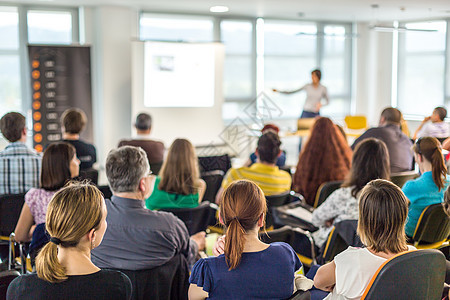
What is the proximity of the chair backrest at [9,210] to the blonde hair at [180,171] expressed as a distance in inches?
36.3

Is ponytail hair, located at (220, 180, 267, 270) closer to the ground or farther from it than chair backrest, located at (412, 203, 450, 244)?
farther from it

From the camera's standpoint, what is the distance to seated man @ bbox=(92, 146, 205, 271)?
2.39m

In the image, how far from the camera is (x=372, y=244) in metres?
2.05

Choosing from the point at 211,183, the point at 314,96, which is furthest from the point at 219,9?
the point at 211,183

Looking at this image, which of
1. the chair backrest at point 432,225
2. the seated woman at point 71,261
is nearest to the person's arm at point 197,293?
the seated woman at point 71,261

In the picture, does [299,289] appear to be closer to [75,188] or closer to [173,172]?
[75,188]

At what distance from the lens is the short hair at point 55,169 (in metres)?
3.13

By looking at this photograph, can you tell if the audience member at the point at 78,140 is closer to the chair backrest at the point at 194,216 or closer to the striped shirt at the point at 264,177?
the striped shirt at the point at 264,177

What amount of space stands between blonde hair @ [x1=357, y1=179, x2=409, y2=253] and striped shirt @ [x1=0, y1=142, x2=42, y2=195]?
275 centimetres

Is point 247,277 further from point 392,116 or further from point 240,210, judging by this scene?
point 392,116

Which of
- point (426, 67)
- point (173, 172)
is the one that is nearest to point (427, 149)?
point (173, 172)

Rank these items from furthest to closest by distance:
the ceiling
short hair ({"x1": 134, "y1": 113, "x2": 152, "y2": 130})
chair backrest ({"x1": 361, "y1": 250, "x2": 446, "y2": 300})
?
1. the ceiling
2. short hair ({"x1": 134, "y1": 113, "x2": 152, "y2": 130})
3. chair backrest ({"x1": 361, "y1": 250, "x2": 446, "y2": 300})

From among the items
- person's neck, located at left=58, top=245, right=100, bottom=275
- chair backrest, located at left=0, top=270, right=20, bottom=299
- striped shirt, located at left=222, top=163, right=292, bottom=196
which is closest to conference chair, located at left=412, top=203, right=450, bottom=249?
striped shirt, located at left=222, top=163, right=292, bottom=196

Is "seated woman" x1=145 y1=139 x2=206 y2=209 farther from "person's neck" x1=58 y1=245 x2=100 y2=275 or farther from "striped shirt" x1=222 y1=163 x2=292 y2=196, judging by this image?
"person's neck" x1=58 y1=245 x2=100 y2=275
